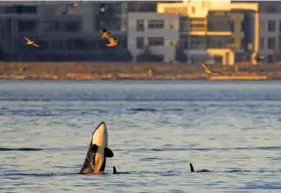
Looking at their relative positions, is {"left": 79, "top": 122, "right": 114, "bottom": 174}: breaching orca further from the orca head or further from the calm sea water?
the calm sea water

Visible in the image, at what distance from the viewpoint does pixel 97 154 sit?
46875 millimetres

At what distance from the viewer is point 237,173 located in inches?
1877

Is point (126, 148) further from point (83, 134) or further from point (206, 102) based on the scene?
point (206, 102)

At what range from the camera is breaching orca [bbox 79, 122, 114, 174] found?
4684 cm

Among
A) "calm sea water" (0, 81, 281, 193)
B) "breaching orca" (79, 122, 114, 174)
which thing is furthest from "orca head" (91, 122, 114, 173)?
"calm sea water" (0, 81, 281, 193)

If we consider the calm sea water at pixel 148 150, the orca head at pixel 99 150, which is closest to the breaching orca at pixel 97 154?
the orca head at pixel 99 150

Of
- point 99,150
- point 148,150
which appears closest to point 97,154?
point 99,150

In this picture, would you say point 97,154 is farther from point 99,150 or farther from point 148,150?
point 148,150

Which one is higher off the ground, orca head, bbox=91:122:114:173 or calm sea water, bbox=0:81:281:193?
orca head, bbox=91:122:114:173

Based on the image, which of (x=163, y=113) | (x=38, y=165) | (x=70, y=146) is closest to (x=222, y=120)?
(x=163, y=113)

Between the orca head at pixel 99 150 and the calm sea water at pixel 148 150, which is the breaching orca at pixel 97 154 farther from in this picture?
the calm sea water at pixel 148 150

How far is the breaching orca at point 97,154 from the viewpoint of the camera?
154ft

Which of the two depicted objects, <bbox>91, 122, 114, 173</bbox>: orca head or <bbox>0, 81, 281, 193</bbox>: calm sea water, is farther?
<bbox>91, 122, 114, 173</bbox>: orca head

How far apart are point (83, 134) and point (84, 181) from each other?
26.0 metres
